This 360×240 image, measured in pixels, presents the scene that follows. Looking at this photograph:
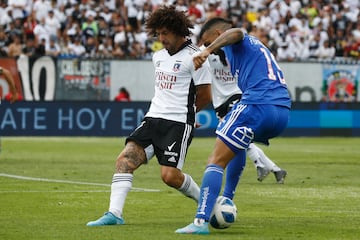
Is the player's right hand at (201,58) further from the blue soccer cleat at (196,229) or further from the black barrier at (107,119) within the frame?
the black barrier at (107,119)

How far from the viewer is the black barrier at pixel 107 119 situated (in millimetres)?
31312

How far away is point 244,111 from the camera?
9992 millimetres

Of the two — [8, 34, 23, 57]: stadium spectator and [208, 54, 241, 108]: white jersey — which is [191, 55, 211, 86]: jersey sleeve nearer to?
[208, 54, 241, 108]: white jersey

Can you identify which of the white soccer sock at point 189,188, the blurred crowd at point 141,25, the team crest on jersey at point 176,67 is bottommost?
the blurred crowd at point 141,25

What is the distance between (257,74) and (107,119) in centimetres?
2215

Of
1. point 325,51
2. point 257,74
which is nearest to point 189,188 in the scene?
point 257,74

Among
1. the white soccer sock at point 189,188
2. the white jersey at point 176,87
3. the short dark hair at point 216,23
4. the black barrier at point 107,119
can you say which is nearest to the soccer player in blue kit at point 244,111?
the white jersey at point 176,87

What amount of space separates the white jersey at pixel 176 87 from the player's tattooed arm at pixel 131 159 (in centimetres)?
41

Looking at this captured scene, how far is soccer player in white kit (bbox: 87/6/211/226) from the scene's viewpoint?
35.0ft

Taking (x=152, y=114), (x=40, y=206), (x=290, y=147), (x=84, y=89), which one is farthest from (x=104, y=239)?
(x=84, y=89)

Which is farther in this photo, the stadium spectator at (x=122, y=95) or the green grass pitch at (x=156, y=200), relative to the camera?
the stadium spectator at (x=122, y=95)

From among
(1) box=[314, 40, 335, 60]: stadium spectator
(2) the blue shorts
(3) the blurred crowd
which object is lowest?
(1) box=[314, 40, 335, 60]: stadium spectator

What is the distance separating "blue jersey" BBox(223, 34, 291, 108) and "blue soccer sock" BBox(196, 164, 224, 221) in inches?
30.0

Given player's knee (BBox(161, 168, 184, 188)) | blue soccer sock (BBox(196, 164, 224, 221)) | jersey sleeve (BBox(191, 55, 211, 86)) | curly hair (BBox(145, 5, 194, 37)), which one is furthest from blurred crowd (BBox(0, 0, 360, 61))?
blue soccer sock (BBox(196, 164, 224, 221))
